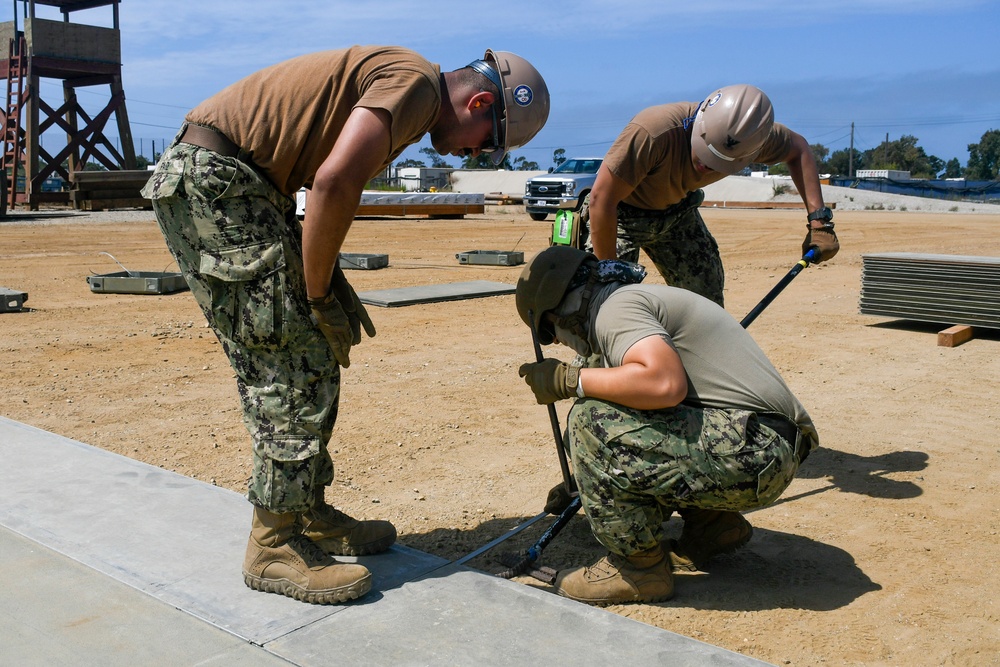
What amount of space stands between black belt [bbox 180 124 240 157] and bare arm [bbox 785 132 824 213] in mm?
3016

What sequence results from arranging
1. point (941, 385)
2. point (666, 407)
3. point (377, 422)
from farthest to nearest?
1. point (941, 385)
2. point (377, 422)
3. point (666, 407)

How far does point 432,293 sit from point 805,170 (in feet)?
18.4

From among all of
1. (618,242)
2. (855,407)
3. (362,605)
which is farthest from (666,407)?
(855,407)

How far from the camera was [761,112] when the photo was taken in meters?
3.96

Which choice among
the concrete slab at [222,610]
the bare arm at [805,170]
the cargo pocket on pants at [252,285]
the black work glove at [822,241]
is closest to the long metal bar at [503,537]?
the concrete slab at [222,610]

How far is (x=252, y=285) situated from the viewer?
2.77 metres

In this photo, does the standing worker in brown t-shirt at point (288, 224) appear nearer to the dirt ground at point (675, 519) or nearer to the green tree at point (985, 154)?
the dirt ground at point (675, 519)

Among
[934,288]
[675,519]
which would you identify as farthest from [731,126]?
[934,288]

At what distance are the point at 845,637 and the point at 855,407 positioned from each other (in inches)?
118

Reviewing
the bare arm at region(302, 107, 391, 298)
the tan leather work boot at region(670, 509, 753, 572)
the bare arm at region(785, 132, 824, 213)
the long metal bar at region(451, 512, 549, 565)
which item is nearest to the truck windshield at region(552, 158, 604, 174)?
the bare arm at region(785, 132, 824, 213)

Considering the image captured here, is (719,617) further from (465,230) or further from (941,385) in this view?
(465,230)

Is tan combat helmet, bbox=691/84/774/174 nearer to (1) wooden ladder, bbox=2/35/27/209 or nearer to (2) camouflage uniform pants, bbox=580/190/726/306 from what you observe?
(2) camouflage uniform pants, bbox=580/190/726/306

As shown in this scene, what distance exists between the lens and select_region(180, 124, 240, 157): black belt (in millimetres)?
2777

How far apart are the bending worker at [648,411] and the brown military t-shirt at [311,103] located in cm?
70
